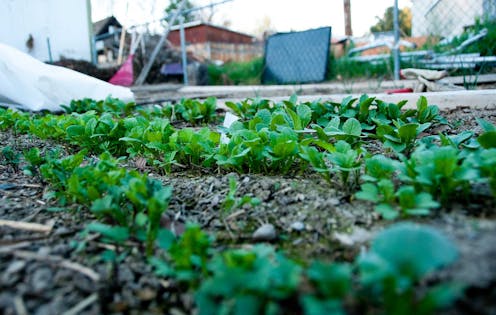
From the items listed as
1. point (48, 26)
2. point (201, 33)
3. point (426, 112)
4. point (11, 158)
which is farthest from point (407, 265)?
point (201, 33)

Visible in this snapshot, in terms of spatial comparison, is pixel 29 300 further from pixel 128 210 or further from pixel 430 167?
pixel 430 167

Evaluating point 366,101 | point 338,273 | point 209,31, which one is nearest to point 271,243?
point 338,273

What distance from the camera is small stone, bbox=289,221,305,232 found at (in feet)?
3.05

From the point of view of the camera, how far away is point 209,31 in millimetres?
13305

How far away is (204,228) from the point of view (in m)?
0.98

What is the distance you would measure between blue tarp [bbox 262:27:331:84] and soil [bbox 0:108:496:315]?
15.9ft

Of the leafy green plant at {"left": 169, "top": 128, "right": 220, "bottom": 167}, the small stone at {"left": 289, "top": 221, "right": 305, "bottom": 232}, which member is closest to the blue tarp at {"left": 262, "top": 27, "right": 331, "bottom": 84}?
the leafy green plant at {"left": 169, "top": 128, "right": 220, "bottom": 167}

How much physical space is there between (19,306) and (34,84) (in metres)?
2.99

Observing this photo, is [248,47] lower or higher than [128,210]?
higher

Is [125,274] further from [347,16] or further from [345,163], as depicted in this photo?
[347,16]

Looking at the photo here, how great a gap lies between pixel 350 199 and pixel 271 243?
264 millimetres

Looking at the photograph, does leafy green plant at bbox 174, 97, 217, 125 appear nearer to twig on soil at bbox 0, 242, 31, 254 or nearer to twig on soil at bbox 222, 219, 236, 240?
twig on soil at bbox 222, 219, 236, 240

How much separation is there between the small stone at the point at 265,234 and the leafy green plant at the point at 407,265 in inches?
13.4

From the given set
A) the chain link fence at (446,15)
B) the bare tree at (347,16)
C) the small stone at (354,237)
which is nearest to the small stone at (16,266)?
the small stone at (354,237)
